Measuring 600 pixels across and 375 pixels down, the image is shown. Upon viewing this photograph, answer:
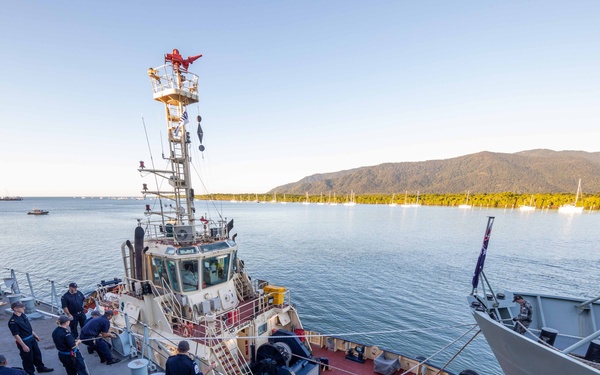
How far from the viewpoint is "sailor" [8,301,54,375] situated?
6.28 metres

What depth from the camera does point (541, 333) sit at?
748cm

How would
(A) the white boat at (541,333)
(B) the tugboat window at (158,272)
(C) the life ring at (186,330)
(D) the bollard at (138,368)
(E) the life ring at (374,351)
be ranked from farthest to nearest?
(E) the life ring at (374,351)
(B) the tugboat window at (158,272)
(C) the life ring at (186,330)
(A) the white boat at (541,333)
(D) the bollard at (138,368)

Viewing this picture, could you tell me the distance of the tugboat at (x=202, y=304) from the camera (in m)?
10.2

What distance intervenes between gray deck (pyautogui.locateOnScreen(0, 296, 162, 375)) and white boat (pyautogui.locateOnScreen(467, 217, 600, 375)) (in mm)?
9606

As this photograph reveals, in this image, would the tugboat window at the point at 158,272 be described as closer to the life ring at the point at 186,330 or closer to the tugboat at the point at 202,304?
the tugboat at the point at 202,304

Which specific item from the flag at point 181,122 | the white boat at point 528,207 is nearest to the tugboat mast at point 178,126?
the flag at point 181,122

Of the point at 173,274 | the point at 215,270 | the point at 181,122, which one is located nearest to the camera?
the point at 173,274

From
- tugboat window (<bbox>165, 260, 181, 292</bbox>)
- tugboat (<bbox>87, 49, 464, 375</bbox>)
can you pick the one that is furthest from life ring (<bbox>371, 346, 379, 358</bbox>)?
tugboat window (<bbox>165, 260, 181, 292</bbox>)

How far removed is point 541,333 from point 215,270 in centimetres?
1147

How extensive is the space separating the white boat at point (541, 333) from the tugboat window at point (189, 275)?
1024 cm

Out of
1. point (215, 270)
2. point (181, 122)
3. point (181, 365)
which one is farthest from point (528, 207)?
point (181, 365)

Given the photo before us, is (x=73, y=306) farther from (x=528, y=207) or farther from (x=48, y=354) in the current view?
(x=528, y=207)

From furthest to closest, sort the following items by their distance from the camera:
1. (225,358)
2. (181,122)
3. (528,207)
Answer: (528,207), (181,122), (225,358)

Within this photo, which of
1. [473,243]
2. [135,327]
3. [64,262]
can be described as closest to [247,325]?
[135,327]
